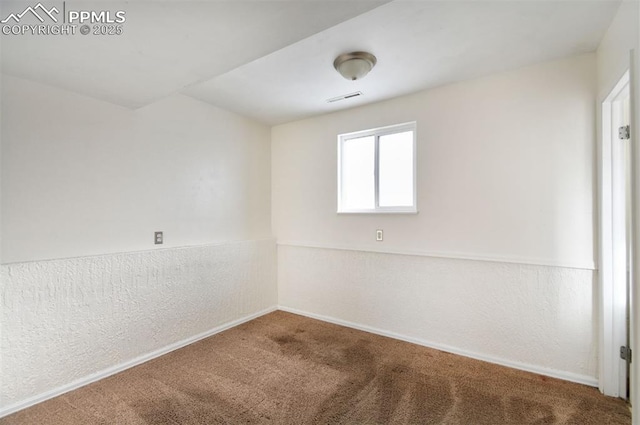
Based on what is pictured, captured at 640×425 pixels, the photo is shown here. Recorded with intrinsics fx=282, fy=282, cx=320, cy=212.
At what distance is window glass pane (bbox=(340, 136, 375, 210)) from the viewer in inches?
126

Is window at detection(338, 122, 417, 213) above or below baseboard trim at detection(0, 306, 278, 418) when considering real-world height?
above

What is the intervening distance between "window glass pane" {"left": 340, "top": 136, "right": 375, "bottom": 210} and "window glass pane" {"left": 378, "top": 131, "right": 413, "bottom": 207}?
0.12 m

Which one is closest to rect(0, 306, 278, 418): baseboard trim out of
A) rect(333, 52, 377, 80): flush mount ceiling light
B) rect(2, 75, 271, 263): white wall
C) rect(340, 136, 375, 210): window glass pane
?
rect(2, 75, 271, 263): white wall

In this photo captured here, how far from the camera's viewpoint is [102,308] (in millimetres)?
2221

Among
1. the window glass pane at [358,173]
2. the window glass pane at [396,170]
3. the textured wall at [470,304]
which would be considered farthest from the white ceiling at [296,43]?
the textured wall at [470,304]

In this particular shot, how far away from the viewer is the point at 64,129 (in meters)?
2.08

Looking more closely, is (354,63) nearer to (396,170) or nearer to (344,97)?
(344,97)

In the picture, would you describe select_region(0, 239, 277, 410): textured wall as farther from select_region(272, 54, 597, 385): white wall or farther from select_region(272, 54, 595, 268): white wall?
select_region(272, 54, 595, 268): white wall

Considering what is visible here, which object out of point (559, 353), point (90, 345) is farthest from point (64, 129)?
point (559, 353)

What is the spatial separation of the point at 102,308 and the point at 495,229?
3.26 metres

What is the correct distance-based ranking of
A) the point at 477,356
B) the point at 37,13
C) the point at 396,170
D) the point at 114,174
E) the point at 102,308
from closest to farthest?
the point at 37,13 < the point at 102,308 < the point at 114,174 < the point at 477,356 < the point at 396,170

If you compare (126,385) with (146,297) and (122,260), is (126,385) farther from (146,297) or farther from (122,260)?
(122,260)

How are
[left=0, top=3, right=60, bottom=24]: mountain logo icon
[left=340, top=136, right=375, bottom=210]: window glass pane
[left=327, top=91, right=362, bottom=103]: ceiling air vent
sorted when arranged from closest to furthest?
[left=0, top=3, right=60, bottom=24]: mountain logo icon
[left=327, top=91, right=362, bottom=103]: ceiling air vent
[left=340, top=136, right=375, bottom=210]: window glass pane

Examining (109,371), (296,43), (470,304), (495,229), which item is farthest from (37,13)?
(470,304)
